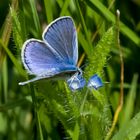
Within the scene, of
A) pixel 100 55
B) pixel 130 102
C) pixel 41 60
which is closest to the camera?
pixel 41 60

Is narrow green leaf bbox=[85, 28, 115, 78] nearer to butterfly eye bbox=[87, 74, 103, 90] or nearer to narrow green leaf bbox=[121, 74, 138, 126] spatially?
butterfly eye bbox=[87, 74, 103, 90]

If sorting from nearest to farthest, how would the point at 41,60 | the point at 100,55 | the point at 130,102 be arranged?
the point at 41,60 → the point at 100,55 → the point at 130,102

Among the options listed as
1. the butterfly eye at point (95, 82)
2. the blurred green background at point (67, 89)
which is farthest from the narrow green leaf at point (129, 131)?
the butterfly eye at point (95, 82)

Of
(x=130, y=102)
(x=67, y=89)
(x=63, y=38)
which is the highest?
(x=63, y=38)

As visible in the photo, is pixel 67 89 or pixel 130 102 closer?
pixel 67 89

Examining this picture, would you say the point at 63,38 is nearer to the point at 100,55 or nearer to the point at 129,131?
the point at 100,55

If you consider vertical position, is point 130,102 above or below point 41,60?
below

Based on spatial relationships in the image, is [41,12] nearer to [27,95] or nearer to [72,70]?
[27,95]

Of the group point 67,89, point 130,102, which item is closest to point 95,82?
point 67,89
